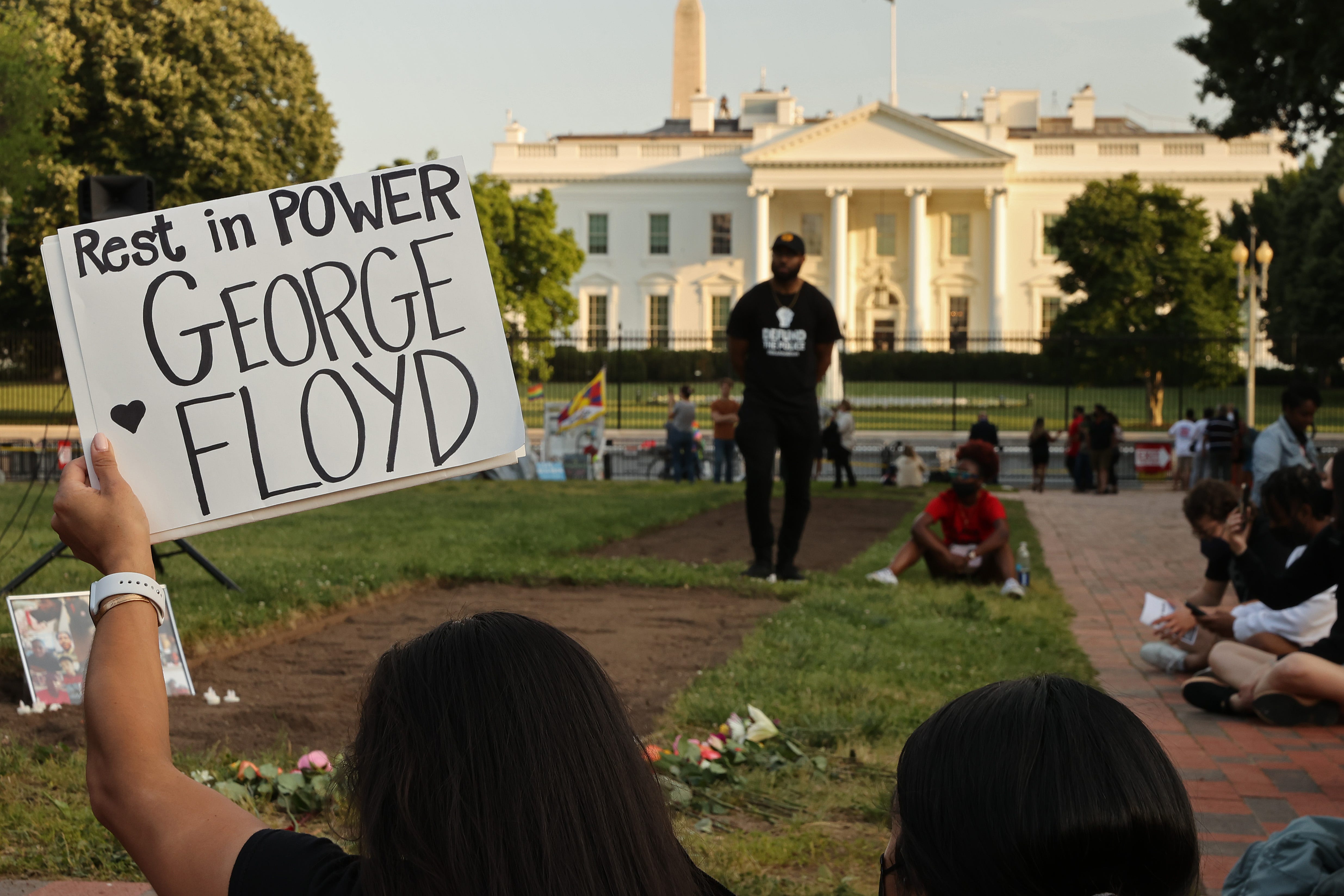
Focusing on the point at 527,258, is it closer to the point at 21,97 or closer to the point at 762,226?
the point at 21,97

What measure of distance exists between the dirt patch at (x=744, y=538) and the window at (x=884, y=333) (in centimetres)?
4338

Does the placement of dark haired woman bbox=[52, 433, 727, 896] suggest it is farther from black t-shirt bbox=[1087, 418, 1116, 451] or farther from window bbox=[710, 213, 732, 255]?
window bbox=[710, 213, 732, 255]

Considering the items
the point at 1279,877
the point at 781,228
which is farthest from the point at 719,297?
the point at 1279,877

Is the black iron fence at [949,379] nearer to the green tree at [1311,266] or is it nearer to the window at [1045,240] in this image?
the green tree at [1311,266]

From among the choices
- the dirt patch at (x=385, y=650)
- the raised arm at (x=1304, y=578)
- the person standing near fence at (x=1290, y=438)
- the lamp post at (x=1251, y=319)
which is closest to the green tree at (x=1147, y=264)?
the lamp post at (x=1251, y=319)

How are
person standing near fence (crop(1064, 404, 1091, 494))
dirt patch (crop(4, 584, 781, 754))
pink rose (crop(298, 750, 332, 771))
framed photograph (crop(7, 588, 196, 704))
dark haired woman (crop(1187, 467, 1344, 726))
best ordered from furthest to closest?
person standing near fence (crop(1064, 404, 1091, 494)) < dark haired woman (crop(1187, 467, 1344, 726)) < framed photograph (crop(7, 588, 196, 704)) < dirt patch (crop(4, 584, 781, 754)) < pink rose (crop(298, 750, 332, 771))

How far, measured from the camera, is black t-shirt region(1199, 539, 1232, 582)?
6047 millimetres

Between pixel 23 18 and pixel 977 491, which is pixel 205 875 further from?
pixel 23 18

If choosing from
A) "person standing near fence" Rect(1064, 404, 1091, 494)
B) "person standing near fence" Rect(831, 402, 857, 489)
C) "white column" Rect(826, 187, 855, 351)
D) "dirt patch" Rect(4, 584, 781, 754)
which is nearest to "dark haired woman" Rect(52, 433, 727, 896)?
"dirt patch" Rect(4, 584, 781, 754)

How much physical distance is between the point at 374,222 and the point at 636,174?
67159 millimetres

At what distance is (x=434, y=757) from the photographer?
1.24 m

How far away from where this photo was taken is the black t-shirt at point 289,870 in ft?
4.30

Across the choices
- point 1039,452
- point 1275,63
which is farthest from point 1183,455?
point 1275,63

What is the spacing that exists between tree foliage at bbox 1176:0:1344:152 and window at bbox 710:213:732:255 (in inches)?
2134
